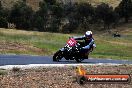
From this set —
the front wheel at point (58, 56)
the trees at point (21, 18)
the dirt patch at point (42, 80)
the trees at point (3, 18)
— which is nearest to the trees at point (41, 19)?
the trees at point (21, 18)

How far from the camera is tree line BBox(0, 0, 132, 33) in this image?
110 metres

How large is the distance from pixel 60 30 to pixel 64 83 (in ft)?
335

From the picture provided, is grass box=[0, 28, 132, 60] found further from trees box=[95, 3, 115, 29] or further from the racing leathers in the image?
trees box=[95, 3, 115, 29]

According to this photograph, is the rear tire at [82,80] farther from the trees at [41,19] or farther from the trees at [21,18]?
the trees at [41,19]

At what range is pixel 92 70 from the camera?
19.1 m

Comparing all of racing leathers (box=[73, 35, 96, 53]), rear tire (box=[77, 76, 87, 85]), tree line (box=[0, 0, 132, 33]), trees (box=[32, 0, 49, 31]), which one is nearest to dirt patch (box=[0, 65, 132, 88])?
rear tire (box=[77, 76, 87, 85])

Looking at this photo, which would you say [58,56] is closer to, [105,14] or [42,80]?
[42,80]

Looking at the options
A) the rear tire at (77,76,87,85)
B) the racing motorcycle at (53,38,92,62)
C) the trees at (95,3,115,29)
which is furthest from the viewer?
the trees at (95,3,115,29)

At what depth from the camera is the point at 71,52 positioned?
24.6 m

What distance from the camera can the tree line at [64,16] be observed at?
10956 cm

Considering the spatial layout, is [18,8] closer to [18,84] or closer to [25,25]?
[25,25]

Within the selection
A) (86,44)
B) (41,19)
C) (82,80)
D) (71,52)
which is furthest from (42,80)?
(41,19)

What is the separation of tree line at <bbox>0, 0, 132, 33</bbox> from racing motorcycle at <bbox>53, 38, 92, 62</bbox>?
81600 millimetres

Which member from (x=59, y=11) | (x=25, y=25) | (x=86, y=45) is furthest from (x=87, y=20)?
(x=86, y=45)
